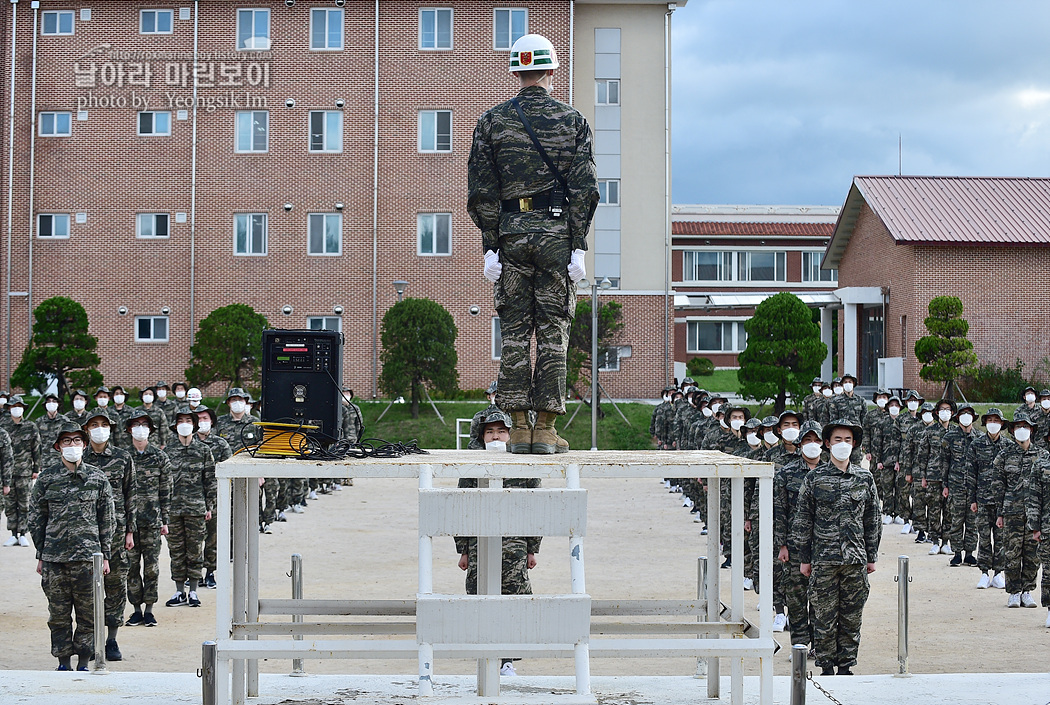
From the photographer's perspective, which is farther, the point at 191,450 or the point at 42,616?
the point at 191,450

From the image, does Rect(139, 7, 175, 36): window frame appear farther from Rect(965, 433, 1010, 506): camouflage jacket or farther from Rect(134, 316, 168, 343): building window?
Rect(965, 433, 1010, 506): camouflage jacket

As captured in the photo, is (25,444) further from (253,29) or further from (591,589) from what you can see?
(253,29)

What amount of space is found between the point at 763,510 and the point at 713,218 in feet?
191

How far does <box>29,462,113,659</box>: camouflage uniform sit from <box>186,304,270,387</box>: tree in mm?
23769

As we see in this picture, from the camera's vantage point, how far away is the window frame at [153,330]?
1539 inches

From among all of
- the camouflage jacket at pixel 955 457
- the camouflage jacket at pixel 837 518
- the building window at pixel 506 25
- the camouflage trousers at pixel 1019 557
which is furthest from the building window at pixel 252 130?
the camouflage jacket at pixel 837 518

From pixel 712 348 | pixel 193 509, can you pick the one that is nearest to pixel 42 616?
pixel 193 509

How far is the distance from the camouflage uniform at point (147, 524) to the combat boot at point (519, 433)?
617 centimetres

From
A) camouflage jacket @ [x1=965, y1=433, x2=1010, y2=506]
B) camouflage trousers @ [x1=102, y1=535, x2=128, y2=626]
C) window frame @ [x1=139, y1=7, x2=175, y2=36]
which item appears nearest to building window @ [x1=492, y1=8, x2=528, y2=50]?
window frame @ [x1=139, y1=7, x2=175, y2=36]

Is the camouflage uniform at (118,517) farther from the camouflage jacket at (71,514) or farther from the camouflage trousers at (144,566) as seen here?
the camouflage jacket at (71,514)

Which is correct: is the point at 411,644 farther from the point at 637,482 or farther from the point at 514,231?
the point at 637,482

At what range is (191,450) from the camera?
13938 millimetres

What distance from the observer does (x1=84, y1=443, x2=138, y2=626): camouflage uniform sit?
10.8m

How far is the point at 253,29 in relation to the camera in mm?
38594
